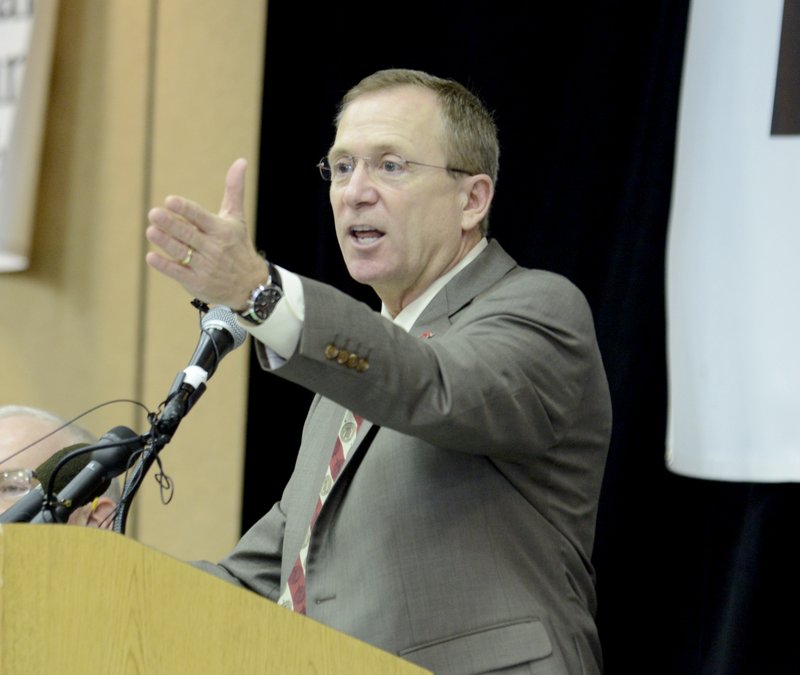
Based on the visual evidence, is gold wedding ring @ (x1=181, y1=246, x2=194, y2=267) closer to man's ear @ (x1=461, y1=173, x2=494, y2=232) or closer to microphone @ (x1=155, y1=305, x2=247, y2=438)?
A: microphone @ (x1=155, y1=305, x2=247, y2=438)

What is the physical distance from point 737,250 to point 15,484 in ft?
5.38

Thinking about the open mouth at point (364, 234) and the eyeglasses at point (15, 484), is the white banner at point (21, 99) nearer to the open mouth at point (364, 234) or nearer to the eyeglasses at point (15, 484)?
the eyeglasses at point (15, 484)

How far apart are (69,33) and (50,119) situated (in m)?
0.32

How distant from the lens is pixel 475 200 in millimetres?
2520

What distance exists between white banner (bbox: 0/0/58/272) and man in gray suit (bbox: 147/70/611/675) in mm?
2311

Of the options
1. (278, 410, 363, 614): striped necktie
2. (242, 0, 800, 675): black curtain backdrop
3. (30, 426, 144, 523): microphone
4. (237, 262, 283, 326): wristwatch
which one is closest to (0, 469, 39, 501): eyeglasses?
(278, 410, 363, 614): striped necktie

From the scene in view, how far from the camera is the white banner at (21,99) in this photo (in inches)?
180

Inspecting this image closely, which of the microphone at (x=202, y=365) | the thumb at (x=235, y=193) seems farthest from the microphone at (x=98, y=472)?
the thumb at (x=235, y=193)

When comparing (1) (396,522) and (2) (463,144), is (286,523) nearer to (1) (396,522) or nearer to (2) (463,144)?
(1) (396,522)

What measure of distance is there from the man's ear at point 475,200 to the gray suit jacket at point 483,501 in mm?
217

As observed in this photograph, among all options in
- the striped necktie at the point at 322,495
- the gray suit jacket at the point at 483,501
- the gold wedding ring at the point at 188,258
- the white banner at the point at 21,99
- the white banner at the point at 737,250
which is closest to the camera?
Answer: the gold wedding ring at the point at 188,258

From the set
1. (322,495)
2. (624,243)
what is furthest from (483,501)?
(624,243)

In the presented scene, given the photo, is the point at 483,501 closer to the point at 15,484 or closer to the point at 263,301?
the point at 263,301

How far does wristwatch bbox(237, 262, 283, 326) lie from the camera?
5.54 ft
